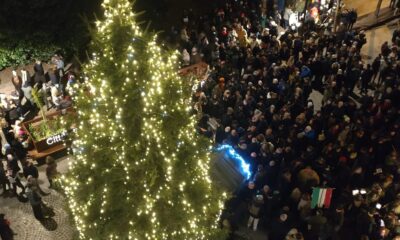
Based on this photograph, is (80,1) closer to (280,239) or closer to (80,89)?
(80,89)

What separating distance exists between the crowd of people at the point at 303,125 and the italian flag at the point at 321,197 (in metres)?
0.28

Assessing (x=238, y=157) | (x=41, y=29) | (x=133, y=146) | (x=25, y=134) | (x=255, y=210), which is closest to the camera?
(x=133, y=146)

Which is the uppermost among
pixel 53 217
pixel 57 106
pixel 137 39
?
pixel 137 39

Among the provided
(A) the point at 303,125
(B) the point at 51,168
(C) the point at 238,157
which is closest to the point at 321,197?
(C) the point at 238,157

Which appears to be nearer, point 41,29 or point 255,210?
point 255,210

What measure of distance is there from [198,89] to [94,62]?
891 centimetres

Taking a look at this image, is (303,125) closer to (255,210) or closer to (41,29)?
(255,210)

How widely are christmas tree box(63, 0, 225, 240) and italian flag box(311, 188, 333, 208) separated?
3.92 metres

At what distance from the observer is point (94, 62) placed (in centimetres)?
916

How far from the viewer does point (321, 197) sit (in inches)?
517

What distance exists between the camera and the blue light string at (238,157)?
46.7 ft

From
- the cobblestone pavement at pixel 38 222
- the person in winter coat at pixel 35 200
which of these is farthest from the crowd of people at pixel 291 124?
the cobblestone pavement at pixel 38 222

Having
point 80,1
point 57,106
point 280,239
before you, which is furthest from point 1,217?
point 80,1

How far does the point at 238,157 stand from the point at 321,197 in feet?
9.22
